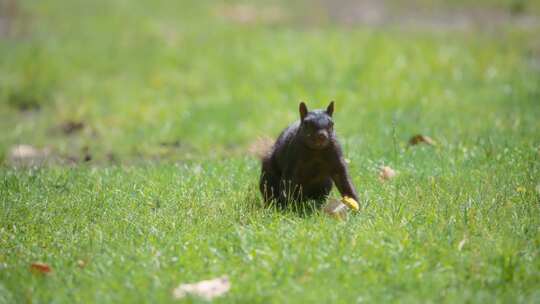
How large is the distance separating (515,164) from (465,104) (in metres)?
3.96

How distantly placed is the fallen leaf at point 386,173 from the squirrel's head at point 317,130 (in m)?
1.14

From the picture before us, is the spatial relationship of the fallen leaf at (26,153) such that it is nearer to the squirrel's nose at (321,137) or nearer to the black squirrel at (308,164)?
the black squirrel at (308,164)

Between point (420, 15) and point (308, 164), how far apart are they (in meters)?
11.0

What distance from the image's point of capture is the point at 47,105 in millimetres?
11930

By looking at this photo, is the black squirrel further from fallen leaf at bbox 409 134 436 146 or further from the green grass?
fallen leaf at bbox 409 134 436 146

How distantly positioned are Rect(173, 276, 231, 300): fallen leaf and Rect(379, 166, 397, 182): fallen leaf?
→ 243cm

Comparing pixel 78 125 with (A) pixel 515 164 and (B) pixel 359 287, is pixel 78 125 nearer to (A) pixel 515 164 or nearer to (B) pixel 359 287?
(A) pixel 515 164

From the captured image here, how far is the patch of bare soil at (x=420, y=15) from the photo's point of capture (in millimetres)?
15047

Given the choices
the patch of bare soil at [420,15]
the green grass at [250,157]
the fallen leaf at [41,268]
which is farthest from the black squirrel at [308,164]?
the patch of bare soil at [420,15]

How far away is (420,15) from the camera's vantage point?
15.9 m

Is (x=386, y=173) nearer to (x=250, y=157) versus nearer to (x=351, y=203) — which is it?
(x=351, y=203)

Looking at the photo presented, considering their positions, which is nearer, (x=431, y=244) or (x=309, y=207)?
(x=431, y=244)

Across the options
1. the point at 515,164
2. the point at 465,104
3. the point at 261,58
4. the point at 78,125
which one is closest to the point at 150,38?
the point at 261,58

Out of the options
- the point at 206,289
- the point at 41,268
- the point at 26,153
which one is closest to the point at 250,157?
the point at 26,153
